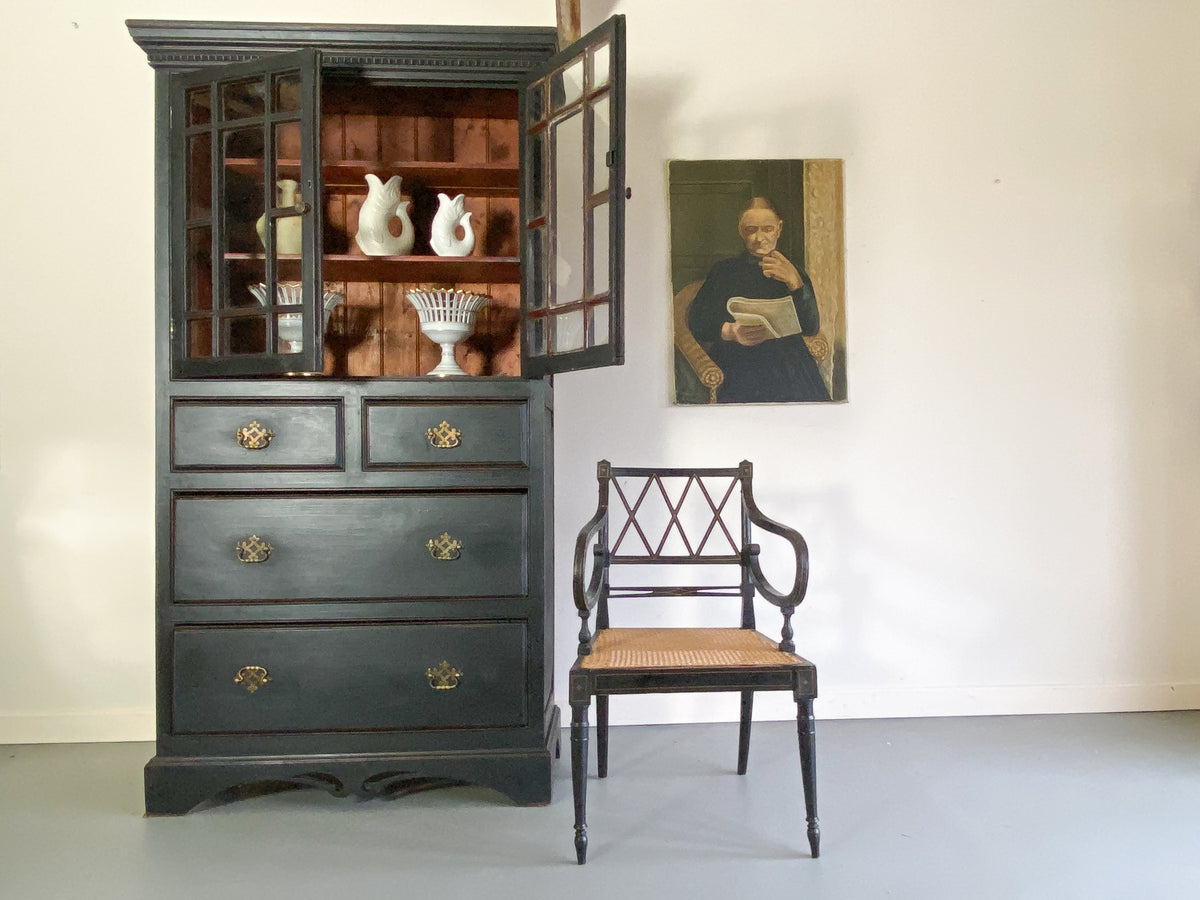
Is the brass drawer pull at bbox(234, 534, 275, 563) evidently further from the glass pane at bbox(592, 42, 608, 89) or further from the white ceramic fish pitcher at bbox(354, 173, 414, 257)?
the glass pane at bbox(592, 42, 608, 89)

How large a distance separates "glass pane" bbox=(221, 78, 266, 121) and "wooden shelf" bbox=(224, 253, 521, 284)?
1.30 ft

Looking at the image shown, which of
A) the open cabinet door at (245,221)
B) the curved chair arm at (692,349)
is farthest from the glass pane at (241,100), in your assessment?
the curved chair arm at (692,349)

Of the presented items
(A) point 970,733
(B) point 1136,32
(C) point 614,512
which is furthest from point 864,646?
(B) point 1136,32

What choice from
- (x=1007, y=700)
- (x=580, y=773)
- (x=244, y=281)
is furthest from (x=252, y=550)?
(x=1007, y=700)

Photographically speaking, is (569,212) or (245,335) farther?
(569,212)

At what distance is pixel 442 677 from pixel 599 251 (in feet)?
4.25

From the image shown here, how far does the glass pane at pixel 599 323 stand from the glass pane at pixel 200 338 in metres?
1.09

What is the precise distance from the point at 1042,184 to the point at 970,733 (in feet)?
6.69

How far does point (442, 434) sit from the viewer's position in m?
2.57

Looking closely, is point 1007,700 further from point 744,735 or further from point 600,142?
point 600,142

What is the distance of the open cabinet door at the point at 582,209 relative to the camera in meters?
2.34

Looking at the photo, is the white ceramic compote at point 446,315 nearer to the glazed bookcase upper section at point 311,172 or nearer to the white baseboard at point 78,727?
the glazed bookcase upper section at point 311,172

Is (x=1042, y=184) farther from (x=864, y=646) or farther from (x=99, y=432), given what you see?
(x=99, y=432)

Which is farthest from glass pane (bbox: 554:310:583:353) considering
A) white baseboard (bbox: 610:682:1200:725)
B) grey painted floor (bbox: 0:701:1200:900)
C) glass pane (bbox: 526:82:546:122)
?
white baseboard (bbox: 610:682:1200:725)
